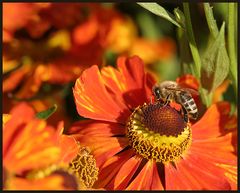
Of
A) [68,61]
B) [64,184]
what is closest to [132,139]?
[64,184]

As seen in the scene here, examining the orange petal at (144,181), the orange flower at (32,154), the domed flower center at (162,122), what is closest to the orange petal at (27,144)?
the orange flower at (32,154)

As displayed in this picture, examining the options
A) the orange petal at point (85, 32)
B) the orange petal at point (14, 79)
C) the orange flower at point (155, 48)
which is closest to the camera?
the orange petal at point (14, 79)

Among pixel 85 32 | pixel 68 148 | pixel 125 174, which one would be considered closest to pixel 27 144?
pixel 68 148

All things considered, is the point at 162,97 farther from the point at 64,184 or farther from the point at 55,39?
the point at 55,39

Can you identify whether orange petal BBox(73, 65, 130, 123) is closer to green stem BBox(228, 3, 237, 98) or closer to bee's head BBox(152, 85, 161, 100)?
bee's head BBox(152, 85, 161, 100)

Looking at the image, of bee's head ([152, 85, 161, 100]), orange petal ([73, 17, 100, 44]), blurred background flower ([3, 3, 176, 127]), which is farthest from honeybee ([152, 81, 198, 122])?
orange petal ([73, 17, 100, 44])

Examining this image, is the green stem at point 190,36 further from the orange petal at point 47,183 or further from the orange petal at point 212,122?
the orange petal at point 47,183
